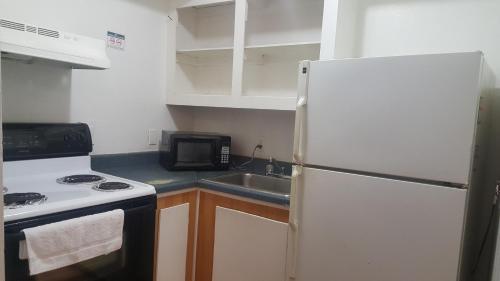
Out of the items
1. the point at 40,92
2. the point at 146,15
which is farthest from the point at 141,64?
the point at 40,92

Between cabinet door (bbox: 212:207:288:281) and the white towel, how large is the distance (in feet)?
2.08

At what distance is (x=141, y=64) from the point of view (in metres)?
2.36

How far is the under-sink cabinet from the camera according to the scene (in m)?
1.78

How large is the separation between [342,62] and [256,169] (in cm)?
121

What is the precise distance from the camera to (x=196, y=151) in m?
2.37

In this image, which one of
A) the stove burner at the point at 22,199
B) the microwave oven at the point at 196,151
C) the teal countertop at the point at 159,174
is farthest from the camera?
the microwave oven at the point at 196,151

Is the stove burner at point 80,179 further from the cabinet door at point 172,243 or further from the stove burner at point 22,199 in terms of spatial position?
the cabinet door at point 172,243

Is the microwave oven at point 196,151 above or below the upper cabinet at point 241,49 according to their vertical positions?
below

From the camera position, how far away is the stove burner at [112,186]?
1607mm

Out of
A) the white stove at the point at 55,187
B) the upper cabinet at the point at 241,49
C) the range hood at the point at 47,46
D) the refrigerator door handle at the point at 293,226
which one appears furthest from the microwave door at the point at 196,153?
the refrigerator door handle at the point at 293,226

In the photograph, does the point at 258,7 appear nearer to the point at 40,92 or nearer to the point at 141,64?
the point at 141,64

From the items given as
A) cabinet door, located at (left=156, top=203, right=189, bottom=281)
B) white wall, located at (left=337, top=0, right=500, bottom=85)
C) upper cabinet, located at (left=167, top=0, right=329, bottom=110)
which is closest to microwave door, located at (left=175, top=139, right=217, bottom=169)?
upper cabinet, located at (left=167, top=0, right=329, bottom=110)

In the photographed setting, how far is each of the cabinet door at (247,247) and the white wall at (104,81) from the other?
0.92 m

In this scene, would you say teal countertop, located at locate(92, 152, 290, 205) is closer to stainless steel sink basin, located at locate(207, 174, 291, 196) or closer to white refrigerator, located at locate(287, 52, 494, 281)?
stainless steel sink basin, located at locate(207, 174, 291, 196)
